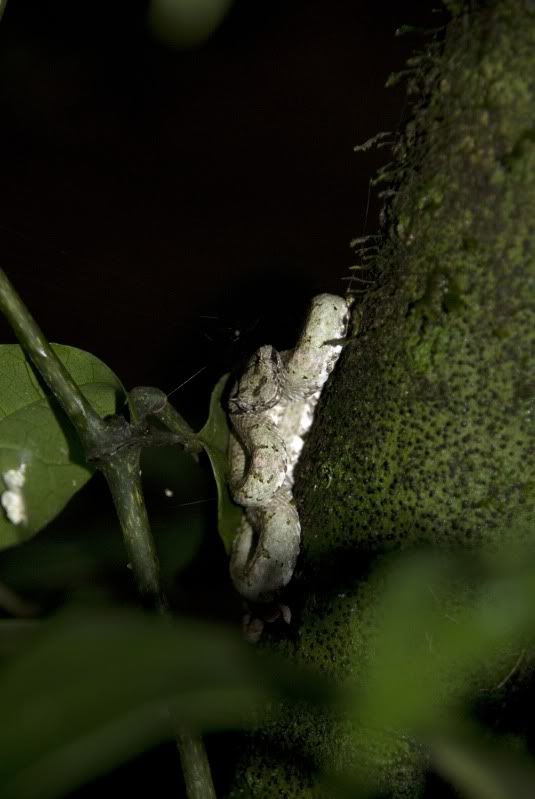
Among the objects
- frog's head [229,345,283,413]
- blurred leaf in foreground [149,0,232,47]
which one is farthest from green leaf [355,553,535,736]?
blurred leaf in foreground [149,0,232,47]

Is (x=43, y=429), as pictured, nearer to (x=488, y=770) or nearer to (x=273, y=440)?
(x=273, y=440)

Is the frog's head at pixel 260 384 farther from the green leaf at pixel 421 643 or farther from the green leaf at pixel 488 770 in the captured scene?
the green leaf at pixel 488 770

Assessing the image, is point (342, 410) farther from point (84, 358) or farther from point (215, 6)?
point (215, 6)

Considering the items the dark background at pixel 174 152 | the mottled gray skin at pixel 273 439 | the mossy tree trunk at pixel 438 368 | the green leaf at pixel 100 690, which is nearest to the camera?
the green leaf at pixel 100 690

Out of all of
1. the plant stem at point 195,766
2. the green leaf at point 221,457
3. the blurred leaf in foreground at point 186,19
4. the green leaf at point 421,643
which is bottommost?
the plant stem at point 195,766

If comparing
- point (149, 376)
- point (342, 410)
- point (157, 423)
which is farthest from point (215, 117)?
point (342, 410)

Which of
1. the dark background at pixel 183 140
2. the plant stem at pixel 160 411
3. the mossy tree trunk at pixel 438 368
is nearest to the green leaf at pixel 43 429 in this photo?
the plant stem at pixel 160 411

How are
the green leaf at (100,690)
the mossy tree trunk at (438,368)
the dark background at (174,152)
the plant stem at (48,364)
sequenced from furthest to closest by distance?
the dark background at (174,152)
the plant stem at (48,364)
the mossy tree trunk at (438,368)
the green leaf at (100,690)

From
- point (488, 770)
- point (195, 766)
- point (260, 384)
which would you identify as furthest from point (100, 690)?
point (260, 384)
